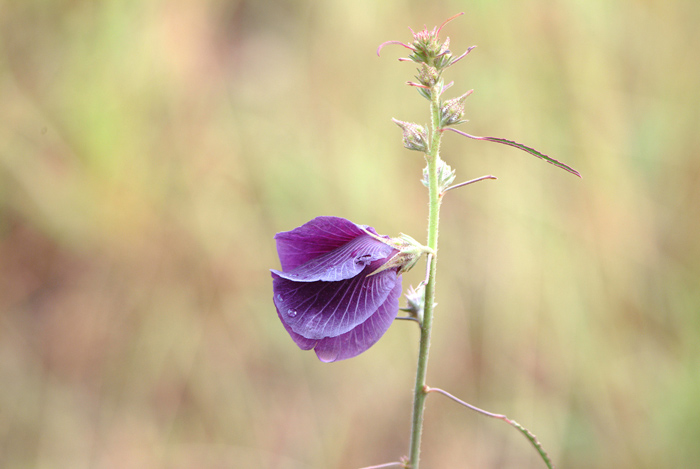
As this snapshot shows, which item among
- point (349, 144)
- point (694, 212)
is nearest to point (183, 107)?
point (349, 144)

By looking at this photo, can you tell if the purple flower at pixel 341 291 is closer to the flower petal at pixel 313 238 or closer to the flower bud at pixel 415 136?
the flower petal at pixel 313 238

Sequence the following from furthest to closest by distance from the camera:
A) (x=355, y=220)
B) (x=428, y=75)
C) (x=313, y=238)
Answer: (x=355, y=220) < (x=313, y=238) < (x=428, y=75)

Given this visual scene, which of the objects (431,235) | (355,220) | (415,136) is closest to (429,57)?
(415,136)

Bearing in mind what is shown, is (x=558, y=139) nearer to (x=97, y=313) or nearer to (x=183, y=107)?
(x=183, y=107)

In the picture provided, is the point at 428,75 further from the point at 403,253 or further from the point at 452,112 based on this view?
the point at 403,253

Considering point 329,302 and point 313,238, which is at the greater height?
point 313,238

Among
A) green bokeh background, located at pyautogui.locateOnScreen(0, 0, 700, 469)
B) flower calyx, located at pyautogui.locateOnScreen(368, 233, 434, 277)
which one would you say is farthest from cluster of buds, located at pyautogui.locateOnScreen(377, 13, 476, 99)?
green bokeh background, located at pyautogui.locateOnScreen(0, 0, 700, 469)

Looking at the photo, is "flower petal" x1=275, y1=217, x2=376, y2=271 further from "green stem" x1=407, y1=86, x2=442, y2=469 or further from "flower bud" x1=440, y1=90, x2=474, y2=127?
"flower bud" x1=440, y1=90, x2=474, y2=127
